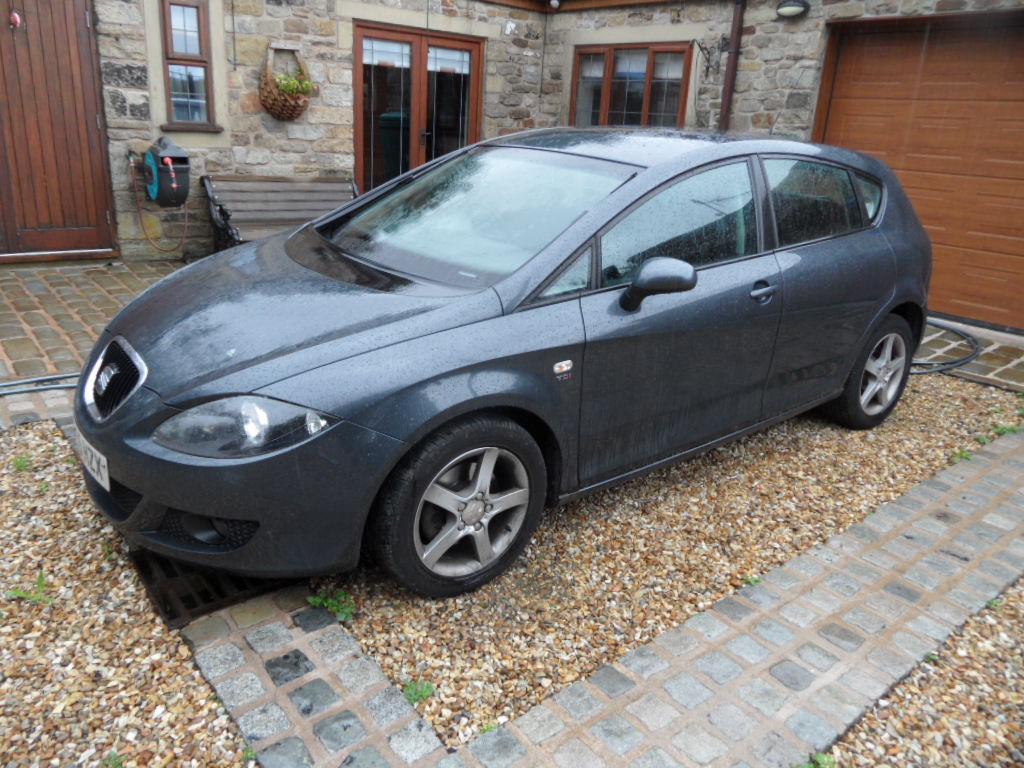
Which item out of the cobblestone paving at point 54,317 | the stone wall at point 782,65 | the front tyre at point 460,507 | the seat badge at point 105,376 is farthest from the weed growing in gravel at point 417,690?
the stone wall at point 782,65

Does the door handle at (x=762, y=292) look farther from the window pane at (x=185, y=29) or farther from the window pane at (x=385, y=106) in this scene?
the window pane at (x=385, y=106)

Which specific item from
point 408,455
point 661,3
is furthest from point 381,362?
point 661,3

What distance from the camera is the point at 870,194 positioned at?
4.48 metres

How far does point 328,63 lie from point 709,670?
772 cm

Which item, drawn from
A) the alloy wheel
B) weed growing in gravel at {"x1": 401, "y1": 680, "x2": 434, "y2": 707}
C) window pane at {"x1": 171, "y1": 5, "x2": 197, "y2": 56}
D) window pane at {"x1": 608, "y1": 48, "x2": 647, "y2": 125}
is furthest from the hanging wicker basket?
weed growing in gravel at {"x1": 401, "y1": 680, "x2": 434, "y2": 707}

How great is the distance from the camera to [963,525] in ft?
12.3

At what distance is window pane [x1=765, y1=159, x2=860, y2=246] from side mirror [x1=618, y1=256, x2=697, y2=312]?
102 centimetres

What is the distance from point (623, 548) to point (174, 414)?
6.00 ft

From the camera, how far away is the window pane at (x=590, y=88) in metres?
10.0

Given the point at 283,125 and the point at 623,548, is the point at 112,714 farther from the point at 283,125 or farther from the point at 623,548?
the point at 283,125

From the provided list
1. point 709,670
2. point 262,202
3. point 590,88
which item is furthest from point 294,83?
point 709,670

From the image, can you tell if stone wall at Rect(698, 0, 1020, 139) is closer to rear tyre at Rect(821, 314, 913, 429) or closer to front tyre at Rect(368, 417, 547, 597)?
rear tyre at Rect(821, 314, 913, 429)

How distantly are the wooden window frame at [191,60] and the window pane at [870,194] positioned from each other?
6068 millimetres

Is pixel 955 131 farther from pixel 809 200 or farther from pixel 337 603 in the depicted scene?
pixel 337 603
